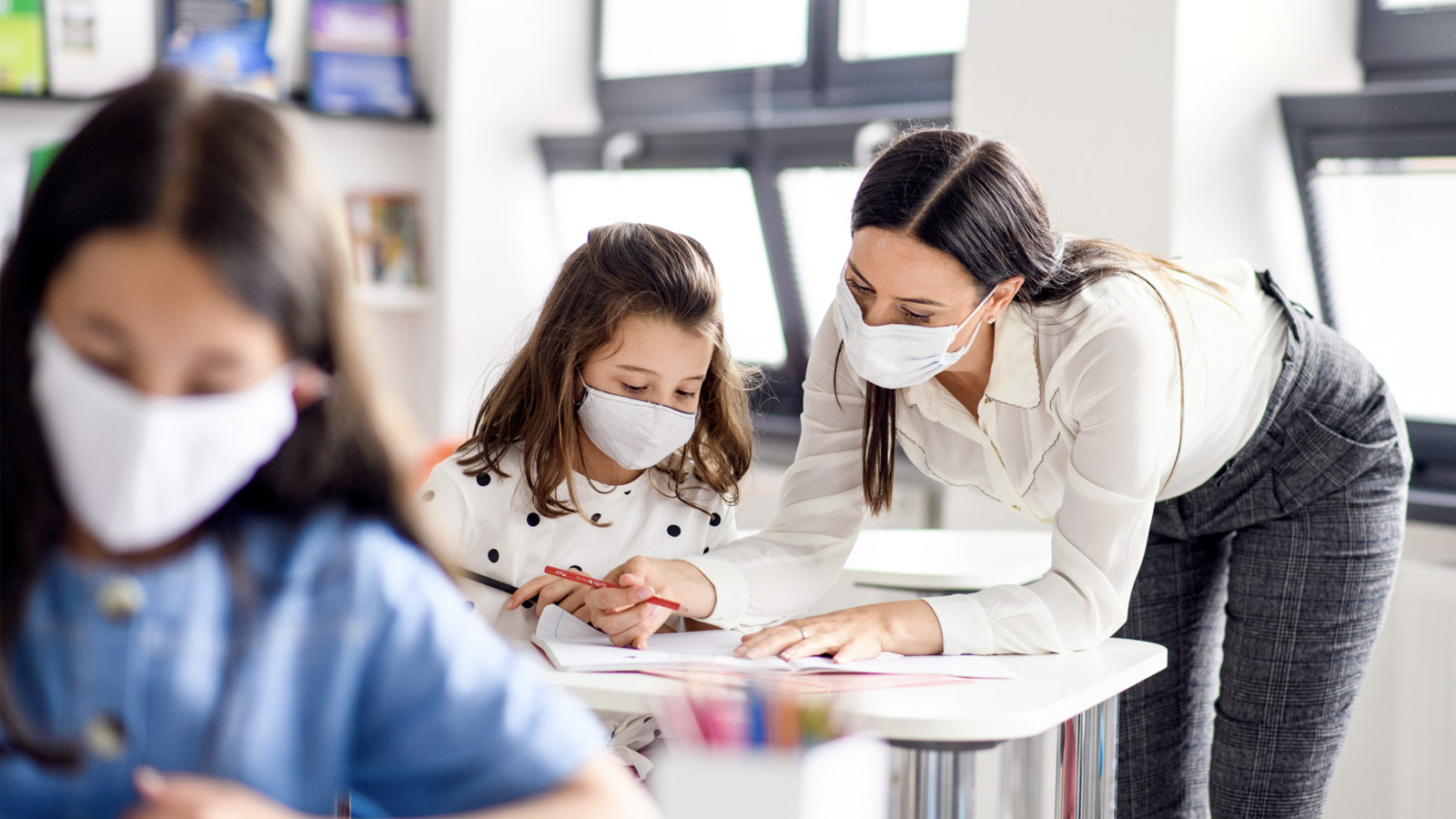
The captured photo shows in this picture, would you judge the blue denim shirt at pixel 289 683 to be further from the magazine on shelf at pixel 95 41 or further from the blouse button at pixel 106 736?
the magazine on shelf at pixel 95 41

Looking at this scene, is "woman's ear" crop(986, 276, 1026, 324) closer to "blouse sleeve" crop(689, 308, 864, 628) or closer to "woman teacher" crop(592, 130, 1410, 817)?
"woman teacher" crop(592, 130, 1410, 817)

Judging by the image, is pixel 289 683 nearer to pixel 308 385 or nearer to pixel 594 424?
pixel 308 385

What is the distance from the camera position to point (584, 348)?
1571 millimetres

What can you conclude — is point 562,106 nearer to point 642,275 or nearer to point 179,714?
point 642,275

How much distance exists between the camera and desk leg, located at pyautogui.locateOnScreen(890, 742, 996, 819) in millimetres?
1179

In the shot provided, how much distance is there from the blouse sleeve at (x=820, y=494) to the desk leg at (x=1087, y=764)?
366 millimetres

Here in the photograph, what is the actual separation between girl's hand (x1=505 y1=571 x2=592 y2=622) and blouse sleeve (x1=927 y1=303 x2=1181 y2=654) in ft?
1.26

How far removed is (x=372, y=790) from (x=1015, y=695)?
25.7 inches

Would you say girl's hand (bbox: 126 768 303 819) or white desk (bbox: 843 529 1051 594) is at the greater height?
girl's hand (bbox: 126 768 303 819)

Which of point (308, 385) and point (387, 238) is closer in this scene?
point (308, 385)

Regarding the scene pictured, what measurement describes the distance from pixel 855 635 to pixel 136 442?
841 millimetres

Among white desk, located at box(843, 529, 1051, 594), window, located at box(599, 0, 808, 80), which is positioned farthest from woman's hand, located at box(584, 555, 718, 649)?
window, located at box(599, 0, 808, 80)

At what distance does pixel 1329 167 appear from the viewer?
2.44 meters

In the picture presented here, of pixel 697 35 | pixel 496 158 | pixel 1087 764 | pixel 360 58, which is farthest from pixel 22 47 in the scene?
pixel 1087 764
